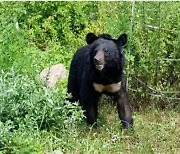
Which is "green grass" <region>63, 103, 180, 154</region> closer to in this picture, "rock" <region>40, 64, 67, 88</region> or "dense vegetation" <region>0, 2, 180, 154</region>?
"dense vegetation" <region>0, 2, 180, 154</region>

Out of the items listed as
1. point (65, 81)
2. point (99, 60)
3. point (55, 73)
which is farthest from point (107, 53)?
point (55, 73)

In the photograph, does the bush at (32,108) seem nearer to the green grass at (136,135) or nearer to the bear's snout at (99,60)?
the green grass at (136,135)

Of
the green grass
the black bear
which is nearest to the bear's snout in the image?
the black bear

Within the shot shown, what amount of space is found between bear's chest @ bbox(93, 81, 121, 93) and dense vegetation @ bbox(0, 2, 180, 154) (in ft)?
1.14

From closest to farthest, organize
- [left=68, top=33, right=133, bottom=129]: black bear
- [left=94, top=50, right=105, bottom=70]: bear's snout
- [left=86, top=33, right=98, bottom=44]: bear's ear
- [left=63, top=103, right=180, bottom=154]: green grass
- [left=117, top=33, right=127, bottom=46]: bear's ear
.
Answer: [left=63, top=103, right=180, bottom=154]: green grass
[left=94, top=50, right=105, bottom=70]: bear's snout
[left=68, top=33, right=133, bottom=129]: black bear
[left=117, top=33, right=127, bottom=46]: bear's ear
[left=86, top=33, right=98, bottom=44]: bear's ear

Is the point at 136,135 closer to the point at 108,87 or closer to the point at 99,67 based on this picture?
the point at 108,87

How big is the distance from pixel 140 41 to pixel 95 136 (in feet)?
4.41

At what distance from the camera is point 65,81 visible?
296 inches

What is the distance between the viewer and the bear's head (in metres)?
6.07

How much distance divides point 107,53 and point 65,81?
1487 millimetres

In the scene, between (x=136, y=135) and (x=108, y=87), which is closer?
(x=136, y=135)

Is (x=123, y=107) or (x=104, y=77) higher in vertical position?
(x=104, y=77)

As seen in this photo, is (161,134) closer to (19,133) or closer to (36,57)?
(19,133)

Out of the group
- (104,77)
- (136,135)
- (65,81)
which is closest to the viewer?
(136,135)
